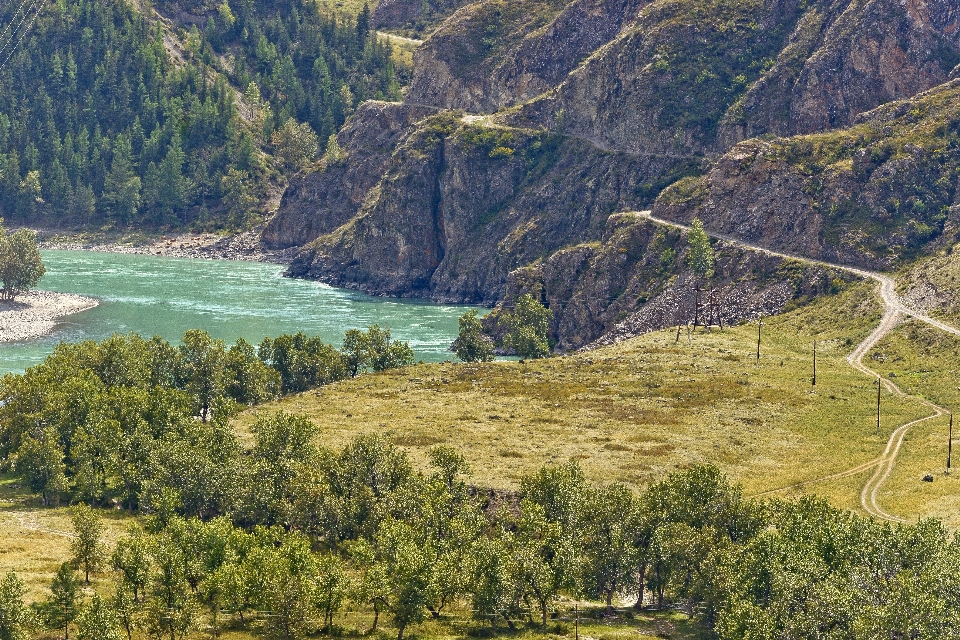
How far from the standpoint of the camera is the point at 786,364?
18700 cm

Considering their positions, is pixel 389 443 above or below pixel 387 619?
above

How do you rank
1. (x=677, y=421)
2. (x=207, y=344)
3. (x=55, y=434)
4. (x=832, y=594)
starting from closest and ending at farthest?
(x=832, y=594), (x=55, y=434), (x=677, y=421), (x=207, y=344)

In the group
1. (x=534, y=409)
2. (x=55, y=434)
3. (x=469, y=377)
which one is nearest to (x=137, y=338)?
(x=55, y=434)

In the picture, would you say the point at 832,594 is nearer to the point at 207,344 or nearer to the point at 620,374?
the point at 620,374

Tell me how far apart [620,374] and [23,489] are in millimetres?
96005

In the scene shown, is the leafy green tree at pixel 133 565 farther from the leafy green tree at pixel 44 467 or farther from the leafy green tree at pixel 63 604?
the leafy green tree at pixel 44 467

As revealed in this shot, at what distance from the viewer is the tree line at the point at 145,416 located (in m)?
133

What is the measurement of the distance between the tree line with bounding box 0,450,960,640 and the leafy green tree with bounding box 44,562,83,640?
14 centimetres

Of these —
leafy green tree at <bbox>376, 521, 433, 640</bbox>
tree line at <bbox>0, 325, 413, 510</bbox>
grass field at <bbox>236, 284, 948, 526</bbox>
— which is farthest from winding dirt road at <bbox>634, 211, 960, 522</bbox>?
tree line at <bbox>0, 325, 413, 510</bbox>

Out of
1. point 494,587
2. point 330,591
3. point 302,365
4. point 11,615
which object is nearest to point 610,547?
point 494,587

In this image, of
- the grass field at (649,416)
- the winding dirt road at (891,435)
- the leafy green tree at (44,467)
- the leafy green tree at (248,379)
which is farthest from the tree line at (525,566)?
the leafy green tree at (248,379)

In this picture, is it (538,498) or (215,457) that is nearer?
(538,498)

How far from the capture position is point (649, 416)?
538ft

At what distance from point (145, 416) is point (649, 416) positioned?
242 ft
